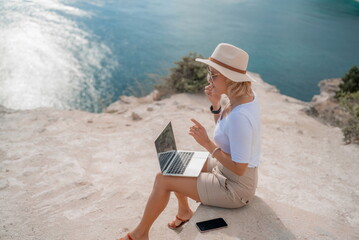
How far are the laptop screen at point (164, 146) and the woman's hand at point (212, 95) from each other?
19.9 inches

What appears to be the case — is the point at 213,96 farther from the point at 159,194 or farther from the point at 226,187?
the point at 159,194

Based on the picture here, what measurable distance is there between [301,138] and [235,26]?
16.3 meters

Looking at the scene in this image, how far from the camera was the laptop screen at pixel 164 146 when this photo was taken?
303 cm

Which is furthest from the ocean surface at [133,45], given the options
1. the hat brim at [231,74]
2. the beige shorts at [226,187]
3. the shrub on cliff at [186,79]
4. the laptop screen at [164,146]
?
the hat brim at [231,74]

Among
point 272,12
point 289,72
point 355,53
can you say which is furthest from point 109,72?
point 272,12

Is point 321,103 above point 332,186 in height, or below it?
below

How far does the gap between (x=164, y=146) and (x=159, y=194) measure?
47 centimetres

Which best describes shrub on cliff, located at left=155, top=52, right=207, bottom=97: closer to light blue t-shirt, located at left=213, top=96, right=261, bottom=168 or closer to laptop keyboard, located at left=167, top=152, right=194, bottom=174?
laptop keyboard, located at left=167, top=152, right=194, bottom=174

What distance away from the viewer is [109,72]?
13773 mm

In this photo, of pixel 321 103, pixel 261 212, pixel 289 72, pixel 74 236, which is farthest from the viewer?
pixel 289 72

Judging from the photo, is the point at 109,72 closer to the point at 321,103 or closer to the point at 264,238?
the point at 321,103

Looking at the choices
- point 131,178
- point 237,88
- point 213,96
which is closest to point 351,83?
point 131,178

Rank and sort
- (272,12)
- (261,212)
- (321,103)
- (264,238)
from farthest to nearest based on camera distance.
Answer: (272,12), (321,103), (261,212), (264,238)

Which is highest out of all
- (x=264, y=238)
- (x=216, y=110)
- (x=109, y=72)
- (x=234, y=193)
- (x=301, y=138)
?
(x=216, y=110)
